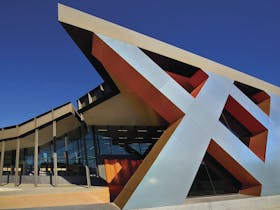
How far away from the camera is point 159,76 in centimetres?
982

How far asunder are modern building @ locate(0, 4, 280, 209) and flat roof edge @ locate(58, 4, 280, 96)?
1.5 inches

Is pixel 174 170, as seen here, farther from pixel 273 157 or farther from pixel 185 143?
pixel 273 157

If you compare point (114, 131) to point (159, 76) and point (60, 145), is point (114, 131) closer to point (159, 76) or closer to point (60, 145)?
point (60, 145)

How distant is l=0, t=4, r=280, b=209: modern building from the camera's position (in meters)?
9.05

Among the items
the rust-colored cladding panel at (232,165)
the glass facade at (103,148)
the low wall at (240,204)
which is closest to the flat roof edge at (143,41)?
the rust-colored cladding panel at (232,165)

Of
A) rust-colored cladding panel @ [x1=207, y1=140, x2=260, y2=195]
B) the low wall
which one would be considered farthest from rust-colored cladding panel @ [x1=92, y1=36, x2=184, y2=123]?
the low wall

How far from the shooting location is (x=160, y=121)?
54.4 ft

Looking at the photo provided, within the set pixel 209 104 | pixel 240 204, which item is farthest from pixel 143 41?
pixel 240 204

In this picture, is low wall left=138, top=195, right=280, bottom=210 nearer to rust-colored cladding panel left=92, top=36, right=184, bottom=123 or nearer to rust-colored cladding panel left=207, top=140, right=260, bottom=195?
rust-colored cladding panel left=207, top=140, right=260, bottom=195

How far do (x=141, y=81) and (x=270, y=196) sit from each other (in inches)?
330

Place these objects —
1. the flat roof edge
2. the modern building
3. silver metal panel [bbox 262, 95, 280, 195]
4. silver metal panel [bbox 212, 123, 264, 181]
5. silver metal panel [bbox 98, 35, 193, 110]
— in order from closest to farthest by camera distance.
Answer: the flat roof edge
the modern building
silver metal panel [bbox 98, 35, 193, 110]
silver metal panel [bbox 212, 123, 264, 181]
silver metal panel [bbox 262, 95, 280, 195]

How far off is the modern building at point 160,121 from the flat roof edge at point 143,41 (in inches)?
1.5

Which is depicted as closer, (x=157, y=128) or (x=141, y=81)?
(x=141, y=81)

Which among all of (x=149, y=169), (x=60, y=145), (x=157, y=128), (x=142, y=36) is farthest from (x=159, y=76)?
(x=60, y=145)
